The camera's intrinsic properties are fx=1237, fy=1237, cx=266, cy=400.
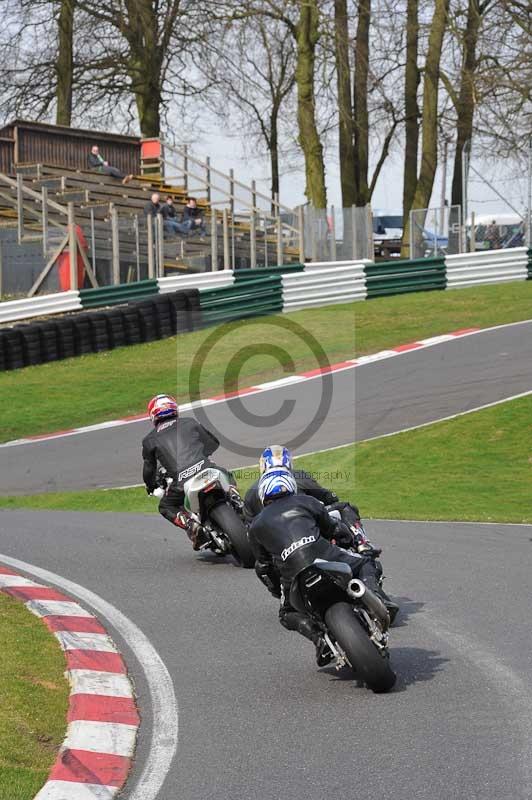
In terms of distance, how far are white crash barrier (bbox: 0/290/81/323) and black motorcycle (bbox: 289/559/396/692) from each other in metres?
18.5

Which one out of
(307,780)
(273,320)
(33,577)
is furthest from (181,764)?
(273,320)

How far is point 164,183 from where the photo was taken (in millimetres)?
38906

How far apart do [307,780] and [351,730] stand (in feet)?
2.40

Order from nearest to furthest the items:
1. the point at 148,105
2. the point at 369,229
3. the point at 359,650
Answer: the point at 359,650
the point at 369,229
the point at 148,105

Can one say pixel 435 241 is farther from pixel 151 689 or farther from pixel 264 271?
pixel 151 689

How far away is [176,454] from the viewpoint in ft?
34.1

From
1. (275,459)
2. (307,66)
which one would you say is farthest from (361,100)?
(275,459)

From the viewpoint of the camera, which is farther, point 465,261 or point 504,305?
point 465,261

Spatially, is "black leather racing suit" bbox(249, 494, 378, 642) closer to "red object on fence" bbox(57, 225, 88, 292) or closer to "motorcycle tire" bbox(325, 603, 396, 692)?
"motorcycle tire" bbox(325, 603, 396, 692)

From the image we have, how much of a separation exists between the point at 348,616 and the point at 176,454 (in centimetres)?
422

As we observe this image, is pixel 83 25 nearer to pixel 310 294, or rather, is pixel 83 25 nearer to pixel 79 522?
pixel 310 294

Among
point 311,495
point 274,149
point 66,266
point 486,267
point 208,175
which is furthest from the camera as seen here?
point 274,149

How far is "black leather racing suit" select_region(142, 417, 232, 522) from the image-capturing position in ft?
34.0

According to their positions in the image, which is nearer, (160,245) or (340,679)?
(340,679)
